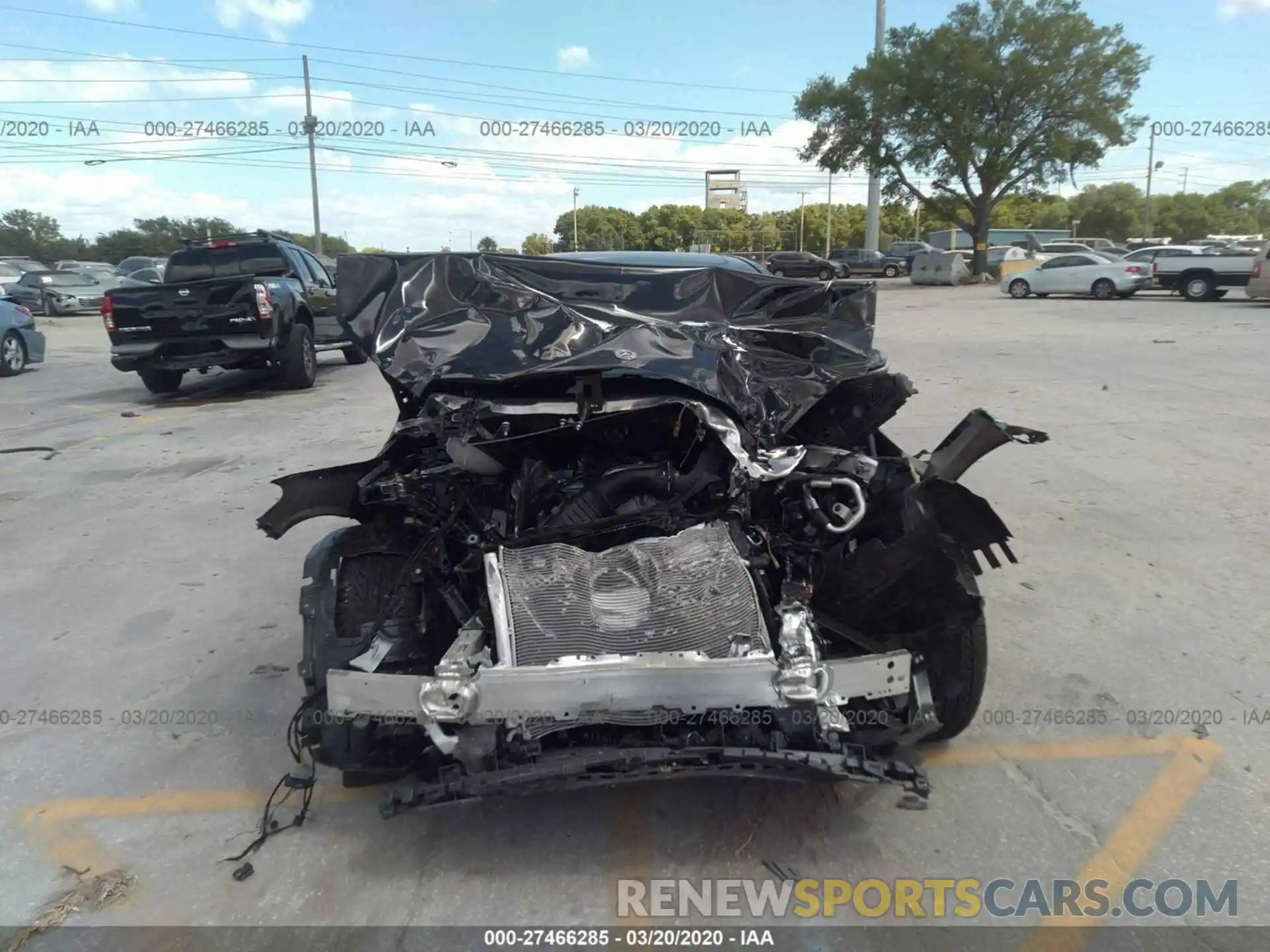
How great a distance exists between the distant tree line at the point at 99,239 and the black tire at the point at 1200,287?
158 feet

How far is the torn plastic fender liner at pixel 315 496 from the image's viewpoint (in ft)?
10.4

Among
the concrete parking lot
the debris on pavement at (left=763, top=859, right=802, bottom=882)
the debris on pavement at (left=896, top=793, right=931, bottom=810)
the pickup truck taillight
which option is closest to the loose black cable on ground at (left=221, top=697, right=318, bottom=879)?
the concrete parking lot

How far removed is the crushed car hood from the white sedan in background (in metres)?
26.1

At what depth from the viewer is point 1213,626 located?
4.29 m

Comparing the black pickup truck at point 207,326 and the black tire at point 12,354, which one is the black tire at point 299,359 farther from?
the black tire at point 12,354

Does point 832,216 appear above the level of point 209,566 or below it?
above

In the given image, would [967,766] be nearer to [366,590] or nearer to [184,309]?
[366,590]

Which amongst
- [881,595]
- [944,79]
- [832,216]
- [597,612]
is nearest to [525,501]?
[597,612]

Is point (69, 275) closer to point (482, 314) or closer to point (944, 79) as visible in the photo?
point (482, 314)

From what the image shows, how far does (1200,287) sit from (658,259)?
2478 centimetres

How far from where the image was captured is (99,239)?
62844mm

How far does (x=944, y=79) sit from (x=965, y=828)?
125 ft

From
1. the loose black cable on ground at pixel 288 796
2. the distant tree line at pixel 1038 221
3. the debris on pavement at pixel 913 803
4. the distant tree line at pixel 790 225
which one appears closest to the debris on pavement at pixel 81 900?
the loose black cable on ground at pixel 288 796

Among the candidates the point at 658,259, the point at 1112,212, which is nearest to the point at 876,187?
the point at 658,259
